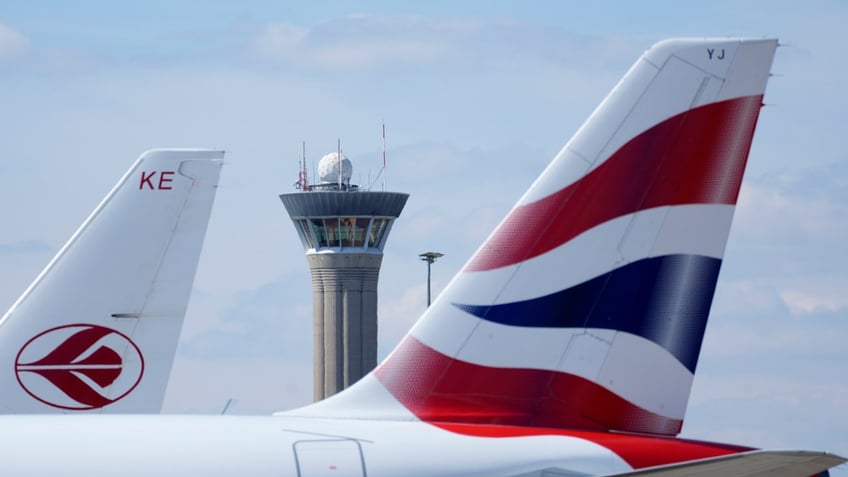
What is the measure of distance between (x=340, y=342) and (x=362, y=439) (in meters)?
129

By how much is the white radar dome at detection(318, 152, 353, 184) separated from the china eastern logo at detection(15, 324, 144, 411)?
4512 inches

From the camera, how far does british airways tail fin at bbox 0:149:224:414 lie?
24.5 m

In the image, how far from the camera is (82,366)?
81.4 ft

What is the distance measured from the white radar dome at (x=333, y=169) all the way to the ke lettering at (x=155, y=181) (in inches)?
4461

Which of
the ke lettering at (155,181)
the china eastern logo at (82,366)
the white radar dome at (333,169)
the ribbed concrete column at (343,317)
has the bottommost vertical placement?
the china eastern logo at (82,366)

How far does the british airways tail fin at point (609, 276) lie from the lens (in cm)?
1600

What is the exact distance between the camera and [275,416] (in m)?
15.6

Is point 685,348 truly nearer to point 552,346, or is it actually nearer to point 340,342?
point 552,346

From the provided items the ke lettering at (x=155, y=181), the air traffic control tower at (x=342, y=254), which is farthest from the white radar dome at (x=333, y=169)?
the ke lettering at (x=155, y=181)

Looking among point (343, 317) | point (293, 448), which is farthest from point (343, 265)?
point (293, 448)

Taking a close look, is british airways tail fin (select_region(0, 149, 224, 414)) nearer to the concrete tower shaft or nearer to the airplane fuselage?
the airplane fuselage

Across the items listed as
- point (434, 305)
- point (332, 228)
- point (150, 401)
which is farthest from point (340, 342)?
point (434, 305)

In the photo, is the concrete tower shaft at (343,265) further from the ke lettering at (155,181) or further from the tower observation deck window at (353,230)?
the ke lettering at (155,181)

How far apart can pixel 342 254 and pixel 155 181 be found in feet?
366
